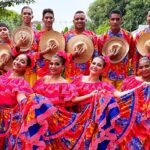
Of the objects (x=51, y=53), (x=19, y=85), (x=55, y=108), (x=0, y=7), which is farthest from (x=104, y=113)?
(x=0, y=7)

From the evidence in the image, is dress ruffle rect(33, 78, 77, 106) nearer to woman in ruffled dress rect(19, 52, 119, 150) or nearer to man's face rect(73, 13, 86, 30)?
woman in ruffled dress rect(19, 52, 119, 150)

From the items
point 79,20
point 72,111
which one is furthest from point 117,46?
point 72,111

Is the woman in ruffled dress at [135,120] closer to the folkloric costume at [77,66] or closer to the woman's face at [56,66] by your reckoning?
the woman's face at [56,66]

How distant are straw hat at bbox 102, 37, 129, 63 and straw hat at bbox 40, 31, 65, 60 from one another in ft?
2.14

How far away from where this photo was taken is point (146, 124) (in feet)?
17.9

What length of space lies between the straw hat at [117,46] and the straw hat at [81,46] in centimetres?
27

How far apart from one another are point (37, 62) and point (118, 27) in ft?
4.38

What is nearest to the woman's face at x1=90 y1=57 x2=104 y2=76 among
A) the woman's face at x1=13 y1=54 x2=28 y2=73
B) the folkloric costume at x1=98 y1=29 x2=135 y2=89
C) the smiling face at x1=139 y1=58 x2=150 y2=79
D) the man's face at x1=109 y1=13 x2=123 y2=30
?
the smiling face at x1=139 y1=58 x2=150 y2=79

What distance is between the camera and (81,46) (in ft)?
22.1

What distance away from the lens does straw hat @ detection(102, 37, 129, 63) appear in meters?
6.88

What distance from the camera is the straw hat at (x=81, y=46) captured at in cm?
675

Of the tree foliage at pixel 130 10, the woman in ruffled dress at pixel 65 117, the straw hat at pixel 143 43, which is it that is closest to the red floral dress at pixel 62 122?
the woman in ruffled dress at pixel 65 117

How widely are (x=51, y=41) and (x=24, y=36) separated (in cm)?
41

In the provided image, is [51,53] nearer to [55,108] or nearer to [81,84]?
[81,84]
